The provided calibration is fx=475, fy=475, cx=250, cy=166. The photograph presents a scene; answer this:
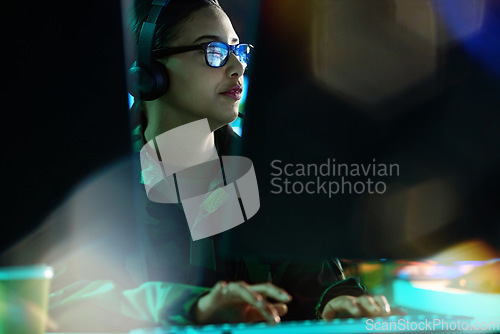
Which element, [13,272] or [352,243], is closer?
[13,272]

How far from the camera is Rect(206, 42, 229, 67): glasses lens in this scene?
993mm

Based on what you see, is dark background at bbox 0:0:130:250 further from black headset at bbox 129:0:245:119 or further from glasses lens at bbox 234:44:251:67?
glasses lens at bbox 234:44:251:67

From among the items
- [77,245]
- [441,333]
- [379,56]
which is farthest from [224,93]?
[441,333]

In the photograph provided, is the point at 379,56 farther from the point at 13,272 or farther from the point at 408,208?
the point at 13,272

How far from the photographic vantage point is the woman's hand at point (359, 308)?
2.55 ft

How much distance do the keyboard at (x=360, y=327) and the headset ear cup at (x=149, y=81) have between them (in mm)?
424

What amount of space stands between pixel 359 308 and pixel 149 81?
0.57 m

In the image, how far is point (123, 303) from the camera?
810 millimetres

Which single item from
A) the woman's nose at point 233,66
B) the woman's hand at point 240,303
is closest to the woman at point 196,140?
the woman's nose at point 233,66

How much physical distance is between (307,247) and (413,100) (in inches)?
14.1

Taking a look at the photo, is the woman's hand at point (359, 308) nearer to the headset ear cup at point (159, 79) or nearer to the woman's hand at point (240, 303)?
the woman's hand at point (240, 303)

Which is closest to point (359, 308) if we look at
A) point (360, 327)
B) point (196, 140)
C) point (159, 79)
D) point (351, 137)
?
point (360, 327)

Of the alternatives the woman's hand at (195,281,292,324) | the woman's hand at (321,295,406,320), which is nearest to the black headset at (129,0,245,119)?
the woman's hand at (195,281,292,324)

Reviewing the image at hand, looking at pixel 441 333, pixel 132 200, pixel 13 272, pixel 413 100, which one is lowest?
pixel 441 333
